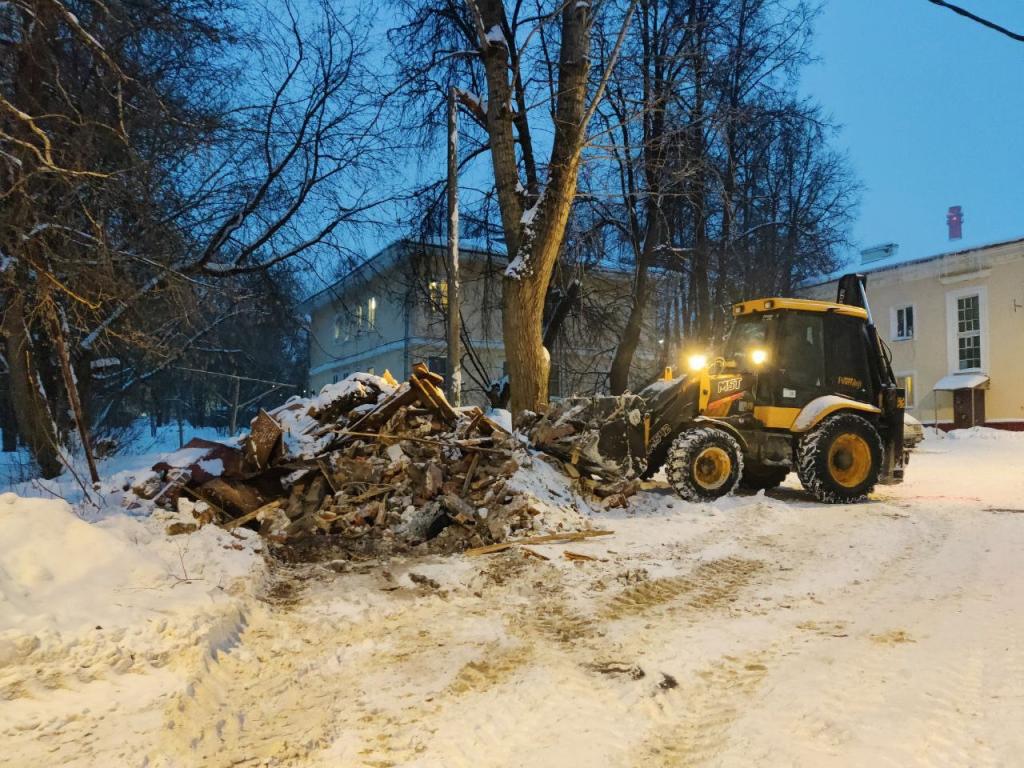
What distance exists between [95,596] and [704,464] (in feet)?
23.3

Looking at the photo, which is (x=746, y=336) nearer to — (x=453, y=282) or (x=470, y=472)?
(x=453, y=282)

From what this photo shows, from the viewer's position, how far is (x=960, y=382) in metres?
27.8

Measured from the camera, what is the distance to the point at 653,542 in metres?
6.78

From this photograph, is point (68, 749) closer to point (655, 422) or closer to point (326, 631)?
point (326, 631)

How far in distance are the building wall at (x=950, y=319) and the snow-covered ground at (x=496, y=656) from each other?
26003 millimetres

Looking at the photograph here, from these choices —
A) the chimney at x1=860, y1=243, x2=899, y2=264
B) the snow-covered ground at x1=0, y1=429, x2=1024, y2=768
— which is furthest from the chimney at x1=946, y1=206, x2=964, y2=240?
the snow-covered ground at x1=0, y1=429, x2=1024, y2=768

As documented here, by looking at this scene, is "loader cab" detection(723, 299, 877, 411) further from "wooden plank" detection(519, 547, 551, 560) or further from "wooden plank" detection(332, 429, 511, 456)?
"wooden plank" detection(519, 547, 551, 560)

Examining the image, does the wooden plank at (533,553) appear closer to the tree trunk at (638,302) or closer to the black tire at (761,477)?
the black tire at (761,477)

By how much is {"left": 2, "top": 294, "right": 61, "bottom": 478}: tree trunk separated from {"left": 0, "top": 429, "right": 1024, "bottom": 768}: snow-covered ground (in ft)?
18.0

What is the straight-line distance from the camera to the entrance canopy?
27.3 metres

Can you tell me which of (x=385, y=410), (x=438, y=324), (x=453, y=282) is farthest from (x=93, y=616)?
(x=438, y=324)

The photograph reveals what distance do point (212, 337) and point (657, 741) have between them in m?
18.6

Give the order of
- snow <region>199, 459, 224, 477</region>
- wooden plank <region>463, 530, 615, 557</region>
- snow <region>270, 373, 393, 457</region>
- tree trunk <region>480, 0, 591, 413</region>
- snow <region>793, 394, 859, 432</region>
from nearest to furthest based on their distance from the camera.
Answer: wooden plank <region>463, 530, 615, 557</region>
snow <region>199, 459, 224, 477</region>
snow <region>270, 373, 393, 457</region>
snow <region>793, 394, 859, 432</region>
tree trunk <region>480, 0, 591, 413</region>

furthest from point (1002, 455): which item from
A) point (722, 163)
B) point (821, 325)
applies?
point (821, 325)
